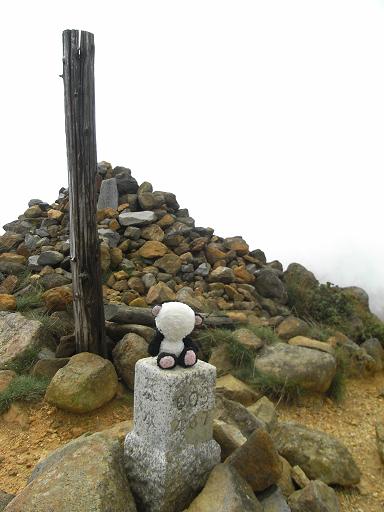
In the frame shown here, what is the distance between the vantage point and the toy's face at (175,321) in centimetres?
295

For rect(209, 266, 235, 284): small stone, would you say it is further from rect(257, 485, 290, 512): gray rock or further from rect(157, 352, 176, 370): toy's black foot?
rect(157, 352, 176, 370): toy's black foot

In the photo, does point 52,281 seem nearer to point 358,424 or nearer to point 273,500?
point 273,500

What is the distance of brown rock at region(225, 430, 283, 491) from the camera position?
3.00m

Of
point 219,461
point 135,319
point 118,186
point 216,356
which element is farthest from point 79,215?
point 118,186

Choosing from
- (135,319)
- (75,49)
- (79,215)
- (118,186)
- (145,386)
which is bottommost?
(135,319)

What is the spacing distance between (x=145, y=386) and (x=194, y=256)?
5.72 meters

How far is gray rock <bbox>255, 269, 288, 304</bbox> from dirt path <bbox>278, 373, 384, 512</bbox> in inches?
85.8

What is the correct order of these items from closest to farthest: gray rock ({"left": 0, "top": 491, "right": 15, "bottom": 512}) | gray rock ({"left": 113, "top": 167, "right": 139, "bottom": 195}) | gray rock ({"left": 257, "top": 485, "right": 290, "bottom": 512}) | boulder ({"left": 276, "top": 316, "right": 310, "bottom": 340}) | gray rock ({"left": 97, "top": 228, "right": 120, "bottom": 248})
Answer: gray rock ({"left": 257, "top": 485, "right": 290, "bottom": 512}), gray rock ({"left": 0, "top": 491, "right": 15, "bottom": 512}), boulder ({"left": 276, "top": 316, "right": 310, "bottom": 340}), gray rock ({"left": 97, "top": 228, "right": 120, "bottom": 248}), gray rock ({"left": 113, "top": 167, "right": 139, "bottom": 195})

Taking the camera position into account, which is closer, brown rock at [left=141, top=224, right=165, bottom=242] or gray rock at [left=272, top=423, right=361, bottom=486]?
gray rock at [left=272, top=423, right=361, bottom=486]

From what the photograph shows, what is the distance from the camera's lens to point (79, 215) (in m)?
5.44

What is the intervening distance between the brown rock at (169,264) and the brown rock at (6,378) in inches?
133

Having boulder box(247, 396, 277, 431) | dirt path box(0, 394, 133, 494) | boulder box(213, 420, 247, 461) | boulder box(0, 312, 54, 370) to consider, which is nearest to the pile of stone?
boulder box(0, 312, 54, 370)

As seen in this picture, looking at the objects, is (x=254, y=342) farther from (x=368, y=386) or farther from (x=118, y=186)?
(x=118, y=186)

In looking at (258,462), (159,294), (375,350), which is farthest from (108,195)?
(258,462)
